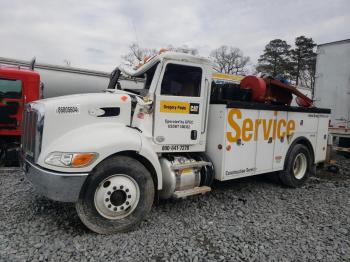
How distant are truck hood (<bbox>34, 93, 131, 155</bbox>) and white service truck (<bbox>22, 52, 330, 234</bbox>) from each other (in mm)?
12

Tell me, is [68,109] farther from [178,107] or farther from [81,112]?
[178,107]

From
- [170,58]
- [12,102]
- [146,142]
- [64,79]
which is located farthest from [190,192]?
[64,79]

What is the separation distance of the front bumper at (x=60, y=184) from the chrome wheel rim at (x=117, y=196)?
10.8 inches

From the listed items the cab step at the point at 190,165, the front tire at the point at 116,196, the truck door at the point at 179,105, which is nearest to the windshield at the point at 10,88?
the truck door at the point at 179,105

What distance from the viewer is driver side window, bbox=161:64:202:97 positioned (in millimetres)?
4160

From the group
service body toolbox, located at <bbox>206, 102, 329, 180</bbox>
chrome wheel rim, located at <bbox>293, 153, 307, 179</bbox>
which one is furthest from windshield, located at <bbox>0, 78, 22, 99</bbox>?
chrome wheel rim, located at <bbox>293, 153, 307, 179</bbox>

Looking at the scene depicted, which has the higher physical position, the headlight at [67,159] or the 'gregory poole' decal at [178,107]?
the 'gregory poole' decal at [178,107]

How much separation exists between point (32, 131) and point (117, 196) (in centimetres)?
141

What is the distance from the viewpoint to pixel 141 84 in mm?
4562

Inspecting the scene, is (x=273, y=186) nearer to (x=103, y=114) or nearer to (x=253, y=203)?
(x=253, y=203)

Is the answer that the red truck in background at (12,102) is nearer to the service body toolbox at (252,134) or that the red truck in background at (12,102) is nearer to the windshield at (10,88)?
the windshield at (10,88)

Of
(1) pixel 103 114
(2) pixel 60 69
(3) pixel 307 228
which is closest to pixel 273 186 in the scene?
(3) pixel 307 228

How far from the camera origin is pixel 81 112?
3568mm

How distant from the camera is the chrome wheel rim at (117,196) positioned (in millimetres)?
3473
